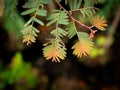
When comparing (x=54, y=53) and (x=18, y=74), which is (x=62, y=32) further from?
(x=18, y=74)

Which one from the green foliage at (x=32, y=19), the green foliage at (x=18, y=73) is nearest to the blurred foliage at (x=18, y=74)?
the green foliage at (x=18, y=73)

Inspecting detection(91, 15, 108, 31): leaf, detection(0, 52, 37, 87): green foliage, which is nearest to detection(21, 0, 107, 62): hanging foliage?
detection(91, 15, 108, 31): leaf

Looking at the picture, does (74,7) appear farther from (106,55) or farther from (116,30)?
(106,55)

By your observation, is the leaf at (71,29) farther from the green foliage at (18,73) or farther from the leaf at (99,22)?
the green foliage at (18,73)

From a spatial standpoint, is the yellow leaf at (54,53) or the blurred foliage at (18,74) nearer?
the yellow leaf at (54,53)

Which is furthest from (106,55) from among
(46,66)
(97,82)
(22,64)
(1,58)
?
(1,58)

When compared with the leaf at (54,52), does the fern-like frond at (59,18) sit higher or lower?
higher

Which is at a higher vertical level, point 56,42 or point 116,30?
point 56,42

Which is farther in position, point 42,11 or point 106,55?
point 106,55

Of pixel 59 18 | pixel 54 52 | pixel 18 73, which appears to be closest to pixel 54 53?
pixel 54 52
